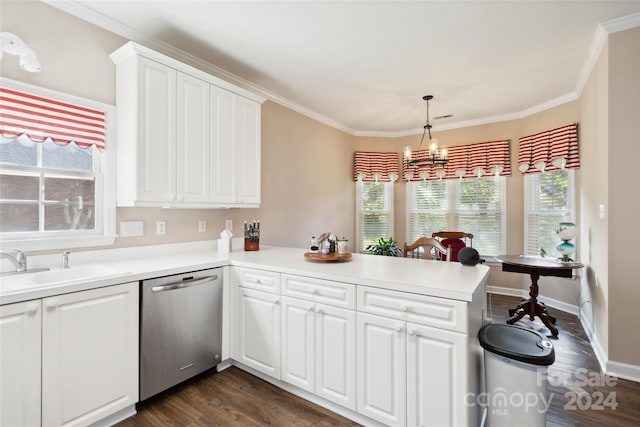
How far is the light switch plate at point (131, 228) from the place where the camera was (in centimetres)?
247

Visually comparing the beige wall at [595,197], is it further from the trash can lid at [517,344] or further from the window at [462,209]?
the trash can lid at [517,344]

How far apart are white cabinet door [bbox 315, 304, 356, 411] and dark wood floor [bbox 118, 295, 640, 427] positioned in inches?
6.8

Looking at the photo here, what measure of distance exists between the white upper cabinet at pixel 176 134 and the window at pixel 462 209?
3.46 m

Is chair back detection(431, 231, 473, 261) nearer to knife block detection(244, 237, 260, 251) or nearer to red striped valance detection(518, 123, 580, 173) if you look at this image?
red striped valance detection(518, 123, 580, 173)

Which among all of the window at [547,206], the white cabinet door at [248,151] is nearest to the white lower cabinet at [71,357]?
the white cabinet door at [248,151]

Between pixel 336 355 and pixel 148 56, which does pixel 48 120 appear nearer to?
pixel 148 56

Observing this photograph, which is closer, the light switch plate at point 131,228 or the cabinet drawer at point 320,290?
the cabinet drawer at point 320,290

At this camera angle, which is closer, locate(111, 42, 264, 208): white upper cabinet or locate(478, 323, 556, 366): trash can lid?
locate(478, 323, 556, 366): trash can lid

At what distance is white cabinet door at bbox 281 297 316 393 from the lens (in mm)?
2068

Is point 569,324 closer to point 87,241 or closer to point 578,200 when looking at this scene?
point 578,200

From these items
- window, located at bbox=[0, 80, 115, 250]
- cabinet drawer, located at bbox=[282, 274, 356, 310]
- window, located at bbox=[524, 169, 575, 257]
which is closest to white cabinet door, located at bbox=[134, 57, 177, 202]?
window, located at bbox=[0, 80, 115, 250]

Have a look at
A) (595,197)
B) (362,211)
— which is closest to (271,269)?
(595,197)

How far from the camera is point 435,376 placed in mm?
1614

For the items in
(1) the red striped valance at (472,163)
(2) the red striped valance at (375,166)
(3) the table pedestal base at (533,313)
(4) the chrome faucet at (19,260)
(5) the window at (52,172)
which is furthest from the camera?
(2) the red striped valance at (375,166)
